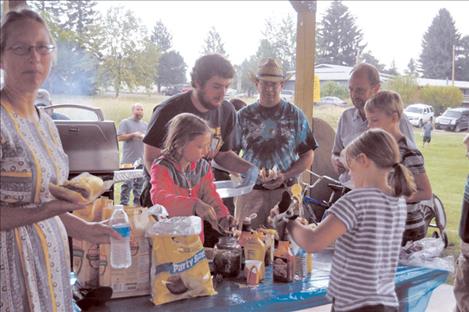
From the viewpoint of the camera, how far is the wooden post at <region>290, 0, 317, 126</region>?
4.46m

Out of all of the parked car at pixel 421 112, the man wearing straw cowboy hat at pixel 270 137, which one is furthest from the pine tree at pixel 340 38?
the man wearing straw cowboy hat at pixel 270 137

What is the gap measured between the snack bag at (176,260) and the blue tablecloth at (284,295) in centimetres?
4

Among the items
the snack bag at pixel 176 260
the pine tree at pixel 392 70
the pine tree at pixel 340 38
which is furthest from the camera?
the pine tree at pixel 340 38

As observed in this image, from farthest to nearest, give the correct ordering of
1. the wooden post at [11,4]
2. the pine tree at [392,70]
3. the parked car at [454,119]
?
1. the pine tree at [392,70]
2. the parked car at [454,119]
3. the wooden post at [11,4]

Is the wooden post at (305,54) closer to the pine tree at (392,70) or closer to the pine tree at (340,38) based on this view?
the pine tree at (392,70)

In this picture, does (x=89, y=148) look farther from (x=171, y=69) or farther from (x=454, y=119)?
(x=454, y=119)

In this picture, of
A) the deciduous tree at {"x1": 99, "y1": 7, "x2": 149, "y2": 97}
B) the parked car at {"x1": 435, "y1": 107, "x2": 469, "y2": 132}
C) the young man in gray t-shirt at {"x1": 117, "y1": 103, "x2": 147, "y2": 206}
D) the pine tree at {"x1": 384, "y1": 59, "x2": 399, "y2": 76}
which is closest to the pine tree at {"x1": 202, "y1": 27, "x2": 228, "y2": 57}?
the deciduous tree at {"x1": 99, "y1": 7, "x2": 149, "y2": 97}

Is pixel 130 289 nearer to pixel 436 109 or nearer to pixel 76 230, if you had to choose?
pixel 76 230

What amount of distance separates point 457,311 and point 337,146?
Answer: 3.84 feet

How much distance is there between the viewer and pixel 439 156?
23.3 ft

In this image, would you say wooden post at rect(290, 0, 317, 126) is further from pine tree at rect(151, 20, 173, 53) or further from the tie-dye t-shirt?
pine tree at rect(151, 20, 173, 53)

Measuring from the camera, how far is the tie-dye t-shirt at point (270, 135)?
3.20 metres

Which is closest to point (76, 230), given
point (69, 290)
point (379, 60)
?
point (69, 290)

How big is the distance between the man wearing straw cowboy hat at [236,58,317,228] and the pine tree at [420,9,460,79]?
163 inches
